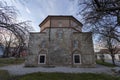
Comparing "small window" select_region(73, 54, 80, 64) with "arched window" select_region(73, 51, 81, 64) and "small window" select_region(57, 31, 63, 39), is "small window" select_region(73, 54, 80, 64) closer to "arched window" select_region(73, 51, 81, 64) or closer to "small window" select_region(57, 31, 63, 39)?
"arched window" select_region(73, 51, 81, 64)

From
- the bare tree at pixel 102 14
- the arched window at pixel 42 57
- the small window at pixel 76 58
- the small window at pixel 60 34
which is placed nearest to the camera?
the bare tree at pixel 102 14

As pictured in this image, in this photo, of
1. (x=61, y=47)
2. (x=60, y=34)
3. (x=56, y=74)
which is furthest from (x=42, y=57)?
(x=56, y=74)

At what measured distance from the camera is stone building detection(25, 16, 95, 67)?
70.3 feet

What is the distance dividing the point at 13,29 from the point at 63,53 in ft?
56.0

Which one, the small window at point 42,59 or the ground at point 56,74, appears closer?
the ground at point 56,74

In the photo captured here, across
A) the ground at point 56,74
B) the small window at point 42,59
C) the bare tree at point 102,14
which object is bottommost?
the ground at point 56,74

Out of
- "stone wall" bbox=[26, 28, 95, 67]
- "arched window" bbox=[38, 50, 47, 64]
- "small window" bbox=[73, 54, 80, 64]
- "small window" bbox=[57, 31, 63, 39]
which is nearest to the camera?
"stone wall" bbox=[26, 28, 95, 67]

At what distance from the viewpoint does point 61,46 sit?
22391mm

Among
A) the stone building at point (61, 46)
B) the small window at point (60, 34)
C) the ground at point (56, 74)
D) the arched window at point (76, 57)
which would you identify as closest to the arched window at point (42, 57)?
the stone building at point (61, 46)


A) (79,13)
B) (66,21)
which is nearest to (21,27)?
(79,13)

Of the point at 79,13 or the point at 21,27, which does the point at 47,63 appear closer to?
the point at 79,13

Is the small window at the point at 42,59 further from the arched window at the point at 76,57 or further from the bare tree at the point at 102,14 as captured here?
the bare tree at the point at 102,14

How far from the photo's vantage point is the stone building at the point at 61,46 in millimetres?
21438

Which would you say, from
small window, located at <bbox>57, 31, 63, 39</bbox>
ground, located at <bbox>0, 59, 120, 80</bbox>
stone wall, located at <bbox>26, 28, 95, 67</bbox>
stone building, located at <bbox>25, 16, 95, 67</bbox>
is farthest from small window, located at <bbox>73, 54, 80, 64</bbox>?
ground, located at <bbox>0, 59, 120, 80</bbox>
